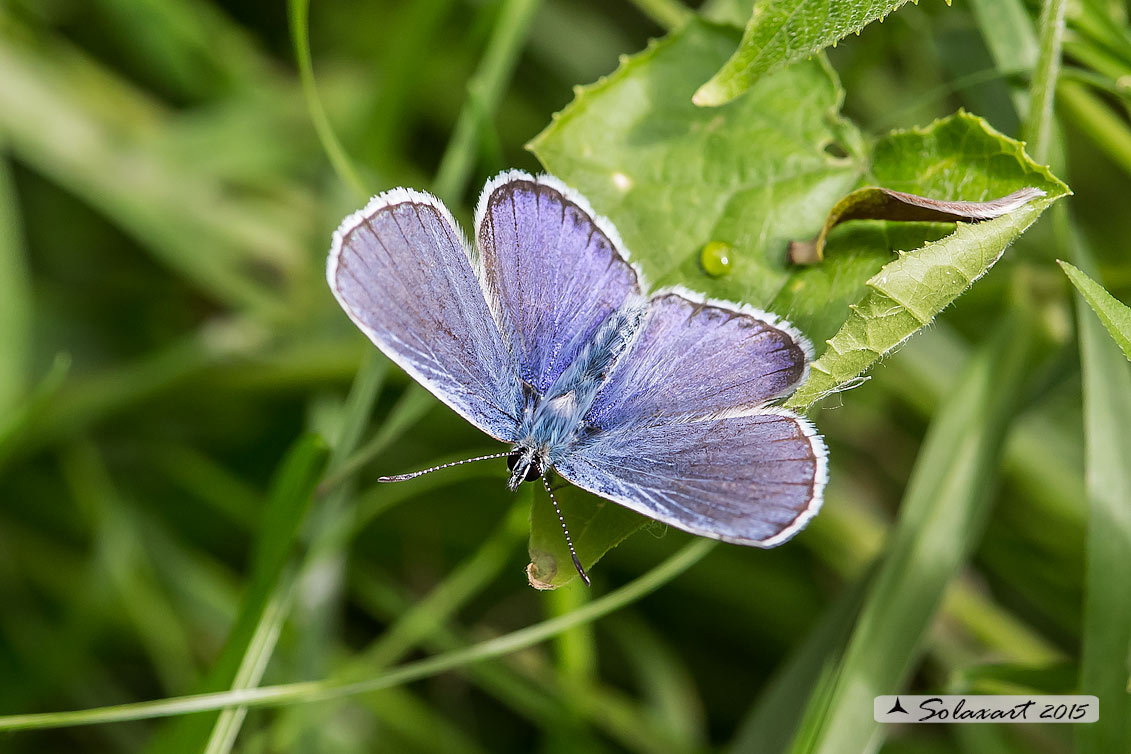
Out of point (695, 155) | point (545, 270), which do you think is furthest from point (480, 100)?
point (695, 155)

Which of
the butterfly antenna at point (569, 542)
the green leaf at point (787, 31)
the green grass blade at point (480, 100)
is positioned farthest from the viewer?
the green grass blade at point (480, 100)

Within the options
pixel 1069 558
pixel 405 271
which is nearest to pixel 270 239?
pixel 405 271

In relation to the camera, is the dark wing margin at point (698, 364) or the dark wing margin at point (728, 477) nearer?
the dark wing margin at point (728, 477)

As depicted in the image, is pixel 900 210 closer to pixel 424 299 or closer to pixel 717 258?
pixel 717 258

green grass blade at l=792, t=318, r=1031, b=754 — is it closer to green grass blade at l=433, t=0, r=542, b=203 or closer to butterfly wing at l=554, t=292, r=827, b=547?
butterfly wing at l=554, t=292, r=827, b=547

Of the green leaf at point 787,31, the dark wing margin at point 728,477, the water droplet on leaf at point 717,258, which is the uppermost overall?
the green leaf at point 787,31

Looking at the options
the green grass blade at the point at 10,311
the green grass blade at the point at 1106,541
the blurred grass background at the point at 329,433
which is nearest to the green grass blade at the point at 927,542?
the green grass blade at the point at 1106,541

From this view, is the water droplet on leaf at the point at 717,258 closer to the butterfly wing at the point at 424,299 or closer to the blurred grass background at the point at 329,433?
the butterfly wing at the point at 424,299

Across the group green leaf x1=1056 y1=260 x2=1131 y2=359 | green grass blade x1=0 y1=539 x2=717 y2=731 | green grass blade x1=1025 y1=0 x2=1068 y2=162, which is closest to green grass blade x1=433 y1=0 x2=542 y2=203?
green grass blade x1=0 y1=539 x2=717 y2=731
